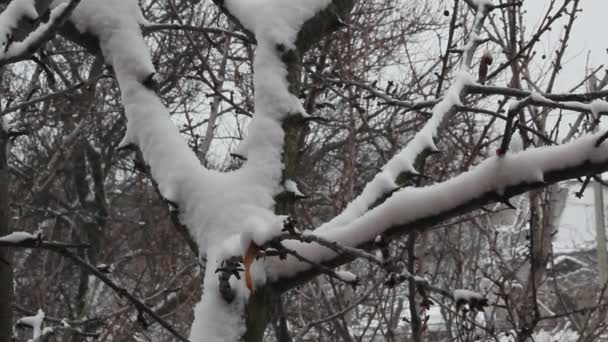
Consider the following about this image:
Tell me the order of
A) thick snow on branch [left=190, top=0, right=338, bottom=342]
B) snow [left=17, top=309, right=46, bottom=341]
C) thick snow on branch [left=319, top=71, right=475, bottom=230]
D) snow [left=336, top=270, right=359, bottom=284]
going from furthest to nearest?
1. snow [left=17, top=309, right=46, bottom=341]
2. thick snow on branch [left=319, top=71, right=475, bottom=230]
3. thick snow on branch [left=190, top=0, right=338, bottom=342]
4. snow [left=336, top=270, right=359, bottom=284]

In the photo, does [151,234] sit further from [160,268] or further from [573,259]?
[573,259]

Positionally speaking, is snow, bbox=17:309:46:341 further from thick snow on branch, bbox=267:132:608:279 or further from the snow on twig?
thick snow on branch, bbox=267:132:608:279

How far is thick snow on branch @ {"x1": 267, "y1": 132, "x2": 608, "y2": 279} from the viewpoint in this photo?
1.42 meters

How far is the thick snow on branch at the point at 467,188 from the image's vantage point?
1423 mm

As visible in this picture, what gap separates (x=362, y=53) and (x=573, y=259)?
625 inches

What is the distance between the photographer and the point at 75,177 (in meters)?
10.9

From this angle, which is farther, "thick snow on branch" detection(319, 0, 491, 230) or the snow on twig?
"thick snow on branch" detection(319, 0, 491, 230)

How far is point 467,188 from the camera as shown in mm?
1501

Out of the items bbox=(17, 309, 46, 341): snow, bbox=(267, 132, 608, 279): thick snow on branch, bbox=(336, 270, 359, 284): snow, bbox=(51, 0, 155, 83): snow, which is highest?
bbox=(51, 0, 155, 83): snow

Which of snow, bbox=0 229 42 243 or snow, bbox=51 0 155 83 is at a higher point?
snow, bbox=51 0 155 83

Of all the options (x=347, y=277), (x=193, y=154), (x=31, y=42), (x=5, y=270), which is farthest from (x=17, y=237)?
(x=347, y=277)

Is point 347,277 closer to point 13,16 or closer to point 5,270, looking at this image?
point 5,270

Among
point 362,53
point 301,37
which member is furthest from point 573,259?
point 301,37

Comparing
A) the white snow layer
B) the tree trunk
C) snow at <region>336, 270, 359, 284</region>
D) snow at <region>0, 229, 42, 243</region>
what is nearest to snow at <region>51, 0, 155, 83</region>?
the white snow layer
